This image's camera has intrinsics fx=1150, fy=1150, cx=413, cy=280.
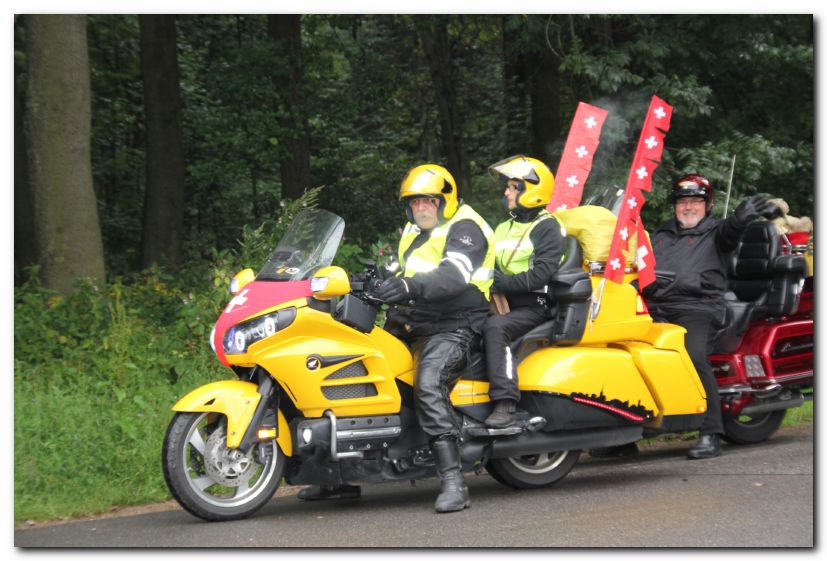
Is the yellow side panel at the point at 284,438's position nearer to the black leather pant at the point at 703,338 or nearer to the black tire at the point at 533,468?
the black tire at the point at 533,468

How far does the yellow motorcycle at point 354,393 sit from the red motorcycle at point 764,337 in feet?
4.10

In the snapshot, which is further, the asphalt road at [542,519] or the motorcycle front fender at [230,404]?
the motorcycle front fender at [230,404]

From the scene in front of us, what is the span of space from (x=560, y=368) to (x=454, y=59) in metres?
15.8

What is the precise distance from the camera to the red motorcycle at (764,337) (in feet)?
27.7

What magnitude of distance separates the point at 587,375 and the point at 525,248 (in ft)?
2.82

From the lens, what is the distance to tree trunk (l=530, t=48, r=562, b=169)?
16.9 m

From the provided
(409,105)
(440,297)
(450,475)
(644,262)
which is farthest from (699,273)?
(409,105)

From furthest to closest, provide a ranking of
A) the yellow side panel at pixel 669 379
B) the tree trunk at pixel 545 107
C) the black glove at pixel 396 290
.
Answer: the tree trunk at pixel 545 107 → the yellow side panel at pixel 669 379 → the black glove at pixel 396 290

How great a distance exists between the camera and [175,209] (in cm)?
1625

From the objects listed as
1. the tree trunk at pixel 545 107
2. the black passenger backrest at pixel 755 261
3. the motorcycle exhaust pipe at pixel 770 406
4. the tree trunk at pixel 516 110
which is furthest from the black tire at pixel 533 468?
the tree trunk at pixel 516 110

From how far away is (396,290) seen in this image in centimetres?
627

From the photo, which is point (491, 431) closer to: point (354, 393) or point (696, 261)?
point (354, 393)

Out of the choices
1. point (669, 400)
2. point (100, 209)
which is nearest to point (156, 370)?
point (669, 400)

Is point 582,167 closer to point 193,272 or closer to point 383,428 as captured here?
point 383,428
